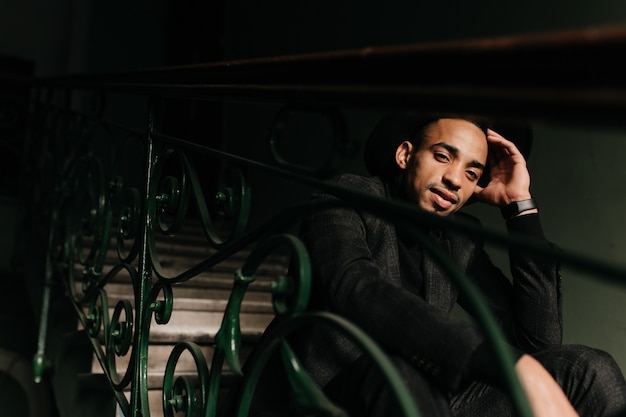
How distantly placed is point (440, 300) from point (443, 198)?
0.87ft

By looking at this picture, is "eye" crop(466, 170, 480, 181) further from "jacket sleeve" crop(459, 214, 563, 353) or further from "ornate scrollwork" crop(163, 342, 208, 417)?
"ornate scrollwork" crop(163, 342, 208, 417)

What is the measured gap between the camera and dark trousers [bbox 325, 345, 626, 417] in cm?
95

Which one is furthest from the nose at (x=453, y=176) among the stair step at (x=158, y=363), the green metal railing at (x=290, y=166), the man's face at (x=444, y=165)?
the stair step at (x=158, y=363)

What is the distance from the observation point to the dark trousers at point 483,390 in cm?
95

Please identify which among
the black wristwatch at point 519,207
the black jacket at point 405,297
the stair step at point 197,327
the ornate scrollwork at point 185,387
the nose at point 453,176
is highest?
the nose at point 453,176

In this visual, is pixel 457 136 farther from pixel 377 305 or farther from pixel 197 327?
pixel 197 327

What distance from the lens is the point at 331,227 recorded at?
1192 mm

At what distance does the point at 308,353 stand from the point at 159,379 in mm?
752

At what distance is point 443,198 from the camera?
158cm

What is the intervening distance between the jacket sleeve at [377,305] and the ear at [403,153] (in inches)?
15.9

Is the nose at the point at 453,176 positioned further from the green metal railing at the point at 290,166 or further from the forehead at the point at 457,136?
the green metal railing at the point at 290,166

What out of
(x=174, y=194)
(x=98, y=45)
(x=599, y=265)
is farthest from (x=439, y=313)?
(x=98, y=45)

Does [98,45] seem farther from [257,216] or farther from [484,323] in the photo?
[484,323]

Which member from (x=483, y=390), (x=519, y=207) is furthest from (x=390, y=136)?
(x=483, y=390)
